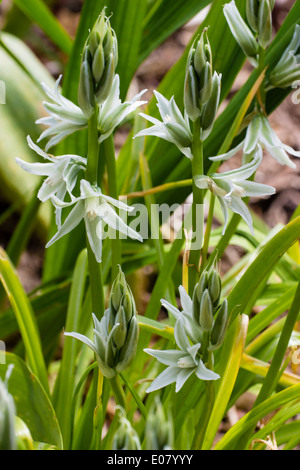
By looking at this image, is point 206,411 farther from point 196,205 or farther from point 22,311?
point 22,311

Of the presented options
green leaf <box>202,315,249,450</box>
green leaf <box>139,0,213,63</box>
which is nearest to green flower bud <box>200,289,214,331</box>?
green leaf <box>202,315,249,450</box>

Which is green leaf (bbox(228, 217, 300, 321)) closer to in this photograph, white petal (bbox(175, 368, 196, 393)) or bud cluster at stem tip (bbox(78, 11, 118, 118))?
white petal (bbox(175, 368, 196, 393))

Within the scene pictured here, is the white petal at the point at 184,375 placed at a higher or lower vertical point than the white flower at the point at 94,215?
lower

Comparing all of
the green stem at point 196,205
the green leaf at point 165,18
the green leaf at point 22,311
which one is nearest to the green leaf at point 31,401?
the green leaf at point 22,311

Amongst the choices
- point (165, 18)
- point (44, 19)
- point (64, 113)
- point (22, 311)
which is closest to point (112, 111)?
point (64, 113)

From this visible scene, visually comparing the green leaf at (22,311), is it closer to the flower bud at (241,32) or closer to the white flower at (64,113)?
the white flower at (64,113)

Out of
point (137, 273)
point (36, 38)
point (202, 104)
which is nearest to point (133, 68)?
point (202, 104)

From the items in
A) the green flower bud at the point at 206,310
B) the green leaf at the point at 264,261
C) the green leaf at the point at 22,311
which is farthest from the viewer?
the green leaf at the point at 22,311
